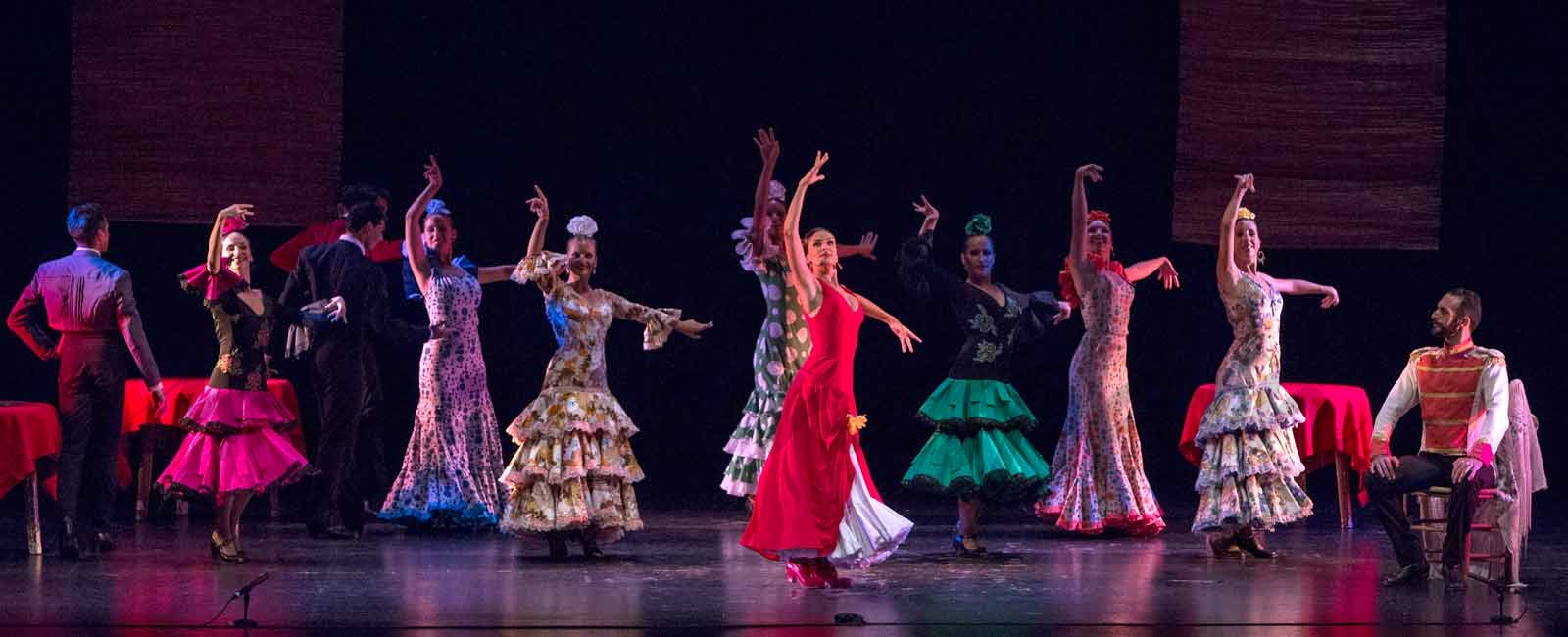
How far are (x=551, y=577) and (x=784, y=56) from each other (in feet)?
12.9

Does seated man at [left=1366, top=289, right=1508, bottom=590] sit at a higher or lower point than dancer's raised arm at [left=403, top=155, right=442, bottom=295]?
lower

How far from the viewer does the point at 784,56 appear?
928cm

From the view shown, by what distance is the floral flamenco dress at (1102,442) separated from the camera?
7.44 meters

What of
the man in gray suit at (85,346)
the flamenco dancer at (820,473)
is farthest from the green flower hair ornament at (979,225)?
the man in gray suit at (85,346)

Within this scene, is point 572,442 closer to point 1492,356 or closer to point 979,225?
point 979,225

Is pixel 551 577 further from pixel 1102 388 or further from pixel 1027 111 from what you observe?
pixel 1027 111

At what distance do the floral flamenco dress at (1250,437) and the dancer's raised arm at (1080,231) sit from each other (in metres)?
0.64

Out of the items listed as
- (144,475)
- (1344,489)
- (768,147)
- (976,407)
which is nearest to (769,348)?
(976,407)

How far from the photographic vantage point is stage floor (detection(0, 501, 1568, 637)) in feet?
16.7

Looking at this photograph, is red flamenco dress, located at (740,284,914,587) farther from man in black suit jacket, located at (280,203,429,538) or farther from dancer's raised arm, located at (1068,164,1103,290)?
man in black suit jacket, located at (280,203,429,538)

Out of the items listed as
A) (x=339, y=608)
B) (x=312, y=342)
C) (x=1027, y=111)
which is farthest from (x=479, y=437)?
(x=1027, y=111)

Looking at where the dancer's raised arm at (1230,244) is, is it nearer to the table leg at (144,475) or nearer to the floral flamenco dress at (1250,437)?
the floral flamenco dress at (1250,437)

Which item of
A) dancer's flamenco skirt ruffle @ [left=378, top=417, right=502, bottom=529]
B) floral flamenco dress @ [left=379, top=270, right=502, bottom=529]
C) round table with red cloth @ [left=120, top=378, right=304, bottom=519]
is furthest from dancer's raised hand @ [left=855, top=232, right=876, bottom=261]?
round table with red cloth @ [left=120, top=378, right=304, bottom=519]

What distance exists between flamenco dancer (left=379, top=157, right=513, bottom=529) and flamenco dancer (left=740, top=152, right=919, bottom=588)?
6.84 ft
